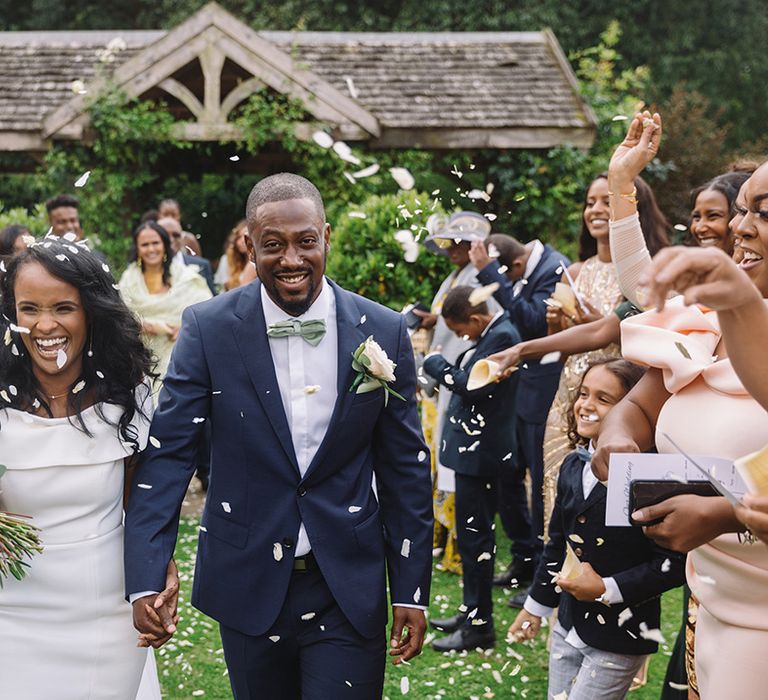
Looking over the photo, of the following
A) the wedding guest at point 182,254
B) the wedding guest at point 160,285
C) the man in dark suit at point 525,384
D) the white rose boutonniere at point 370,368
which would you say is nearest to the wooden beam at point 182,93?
the wedding guest at point 182,254

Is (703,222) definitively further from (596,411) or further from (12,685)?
(12,685)

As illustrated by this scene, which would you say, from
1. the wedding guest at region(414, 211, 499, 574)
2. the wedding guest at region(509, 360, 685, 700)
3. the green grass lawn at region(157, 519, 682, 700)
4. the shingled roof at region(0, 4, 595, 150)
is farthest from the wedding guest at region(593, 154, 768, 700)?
the shingled roof at region(0, 4, 595, 150)

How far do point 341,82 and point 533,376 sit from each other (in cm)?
914

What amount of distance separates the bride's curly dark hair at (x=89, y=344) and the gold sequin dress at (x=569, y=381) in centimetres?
238

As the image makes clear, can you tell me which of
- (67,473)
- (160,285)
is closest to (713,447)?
(67,473)

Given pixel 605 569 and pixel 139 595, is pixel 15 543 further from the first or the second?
pixel 605 569

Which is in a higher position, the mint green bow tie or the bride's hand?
the bride's hand

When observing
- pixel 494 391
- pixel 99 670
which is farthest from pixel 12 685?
→ pixel 494 391

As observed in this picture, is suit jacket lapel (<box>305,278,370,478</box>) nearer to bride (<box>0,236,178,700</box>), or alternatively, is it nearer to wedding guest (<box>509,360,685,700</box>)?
bride (<box>0,236,178,700</box>)

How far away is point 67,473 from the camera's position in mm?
3047

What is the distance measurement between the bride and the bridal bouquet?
6cm

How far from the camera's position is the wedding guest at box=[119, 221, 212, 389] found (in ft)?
24.7

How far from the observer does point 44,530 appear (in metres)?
3.03

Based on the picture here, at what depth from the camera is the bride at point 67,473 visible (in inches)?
119
